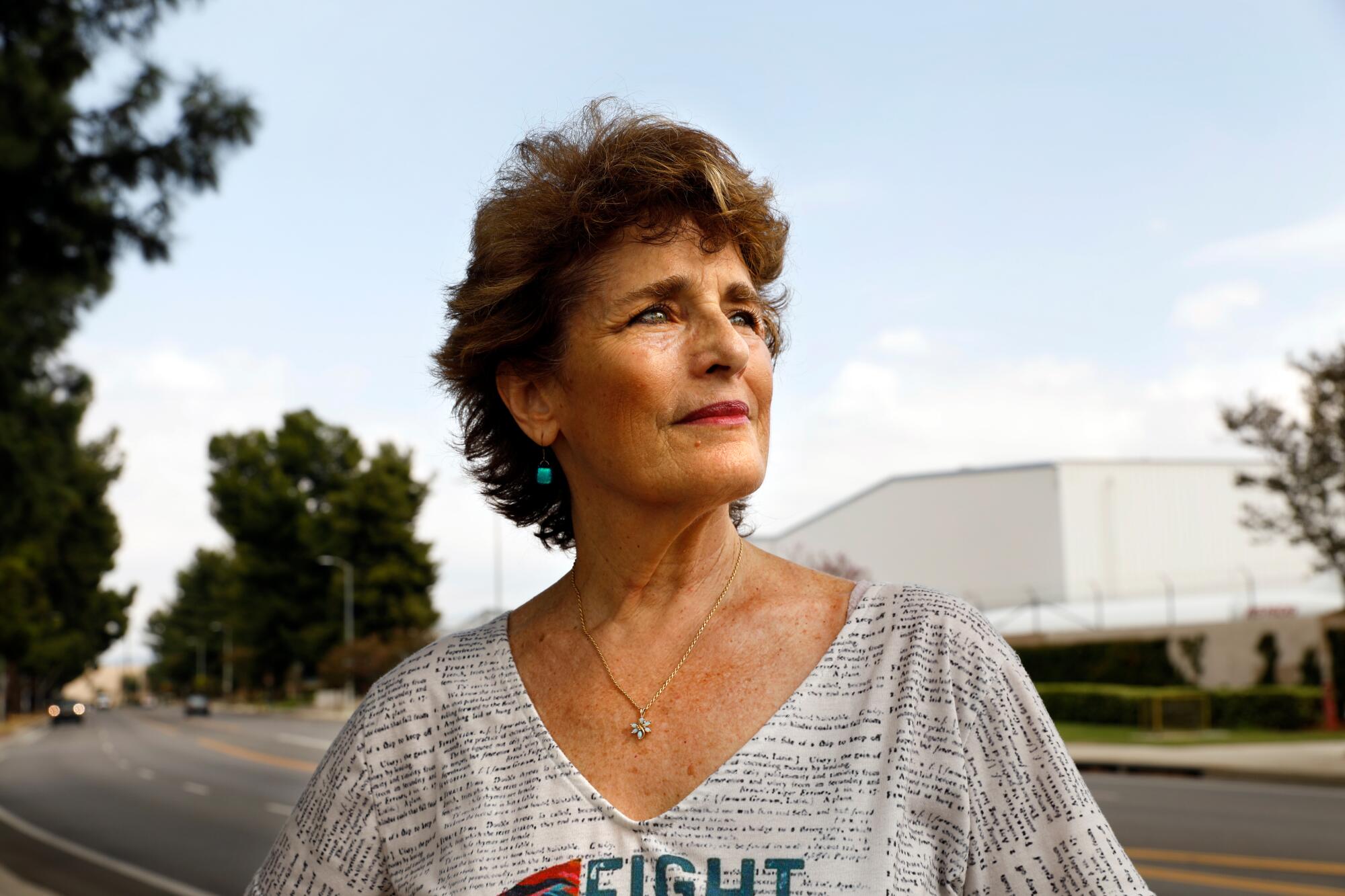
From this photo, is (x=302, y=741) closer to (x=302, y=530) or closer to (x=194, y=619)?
(x=302, y=530)

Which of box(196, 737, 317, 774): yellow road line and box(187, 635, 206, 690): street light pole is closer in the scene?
box(196, 737, 317, 774): yellow road line

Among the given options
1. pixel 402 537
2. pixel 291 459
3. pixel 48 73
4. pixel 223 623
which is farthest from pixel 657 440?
pixel 223 623

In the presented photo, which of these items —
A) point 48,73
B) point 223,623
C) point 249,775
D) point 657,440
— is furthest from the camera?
point 223,623

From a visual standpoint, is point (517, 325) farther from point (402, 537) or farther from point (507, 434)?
point (402, 537)

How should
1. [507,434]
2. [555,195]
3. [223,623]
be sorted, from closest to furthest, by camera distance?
1. [555,195]
2. [507,434]
3. [223,623]

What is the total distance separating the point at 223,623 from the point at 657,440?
104792 millimetres

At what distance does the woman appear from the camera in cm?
170

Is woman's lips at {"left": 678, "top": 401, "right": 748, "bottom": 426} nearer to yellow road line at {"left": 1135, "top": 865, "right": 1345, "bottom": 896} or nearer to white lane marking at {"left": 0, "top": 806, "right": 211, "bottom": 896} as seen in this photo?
yellow road line at {"left": 1135, "top": 865, "right": 1345, "bottom": 896}

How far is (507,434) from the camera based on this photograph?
2.38 meters

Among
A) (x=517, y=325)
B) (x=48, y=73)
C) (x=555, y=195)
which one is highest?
(x=48, y=73)

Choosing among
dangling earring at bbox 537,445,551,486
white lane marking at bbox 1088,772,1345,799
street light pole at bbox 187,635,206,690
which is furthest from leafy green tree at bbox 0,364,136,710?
dangling earring at bbox 537,445,551,486

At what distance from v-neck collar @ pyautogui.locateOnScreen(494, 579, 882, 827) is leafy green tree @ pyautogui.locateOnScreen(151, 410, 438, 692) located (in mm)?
64023

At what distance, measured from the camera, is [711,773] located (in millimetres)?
1810

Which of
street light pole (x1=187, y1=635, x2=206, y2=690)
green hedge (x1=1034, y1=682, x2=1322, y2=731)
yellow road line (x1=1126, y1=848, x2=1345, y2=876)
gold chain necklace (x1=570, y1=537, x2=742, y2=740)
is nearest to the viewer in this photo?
gold chain necklace (x1=570, y1=537, x2=742, y2=740)
